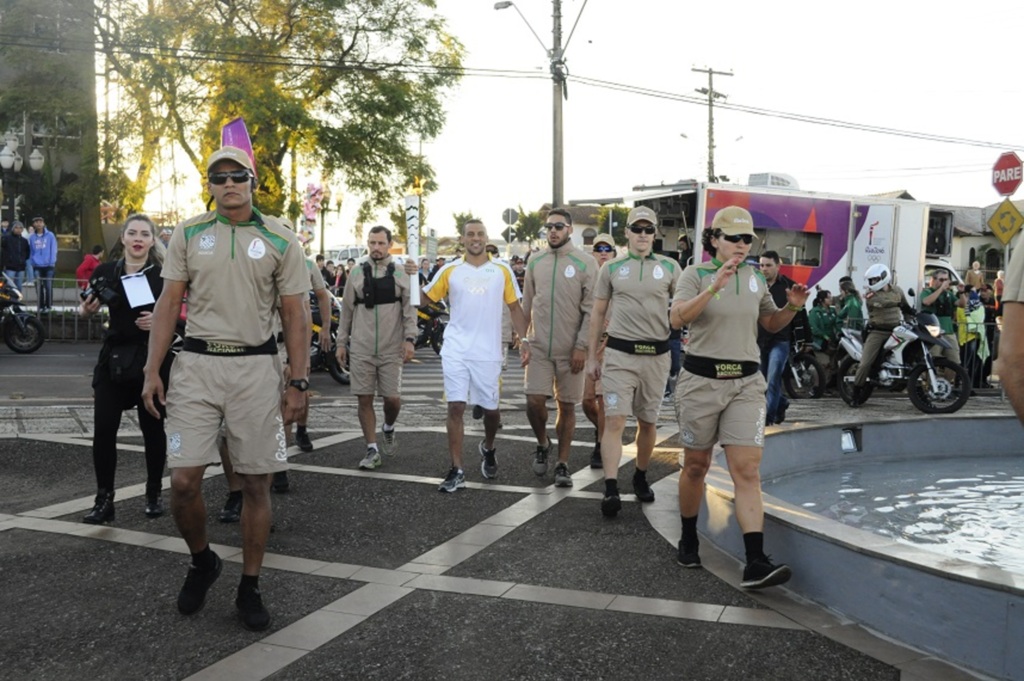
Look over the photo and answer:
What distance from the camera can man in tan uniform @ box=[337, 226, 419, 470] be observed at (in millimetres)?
8562

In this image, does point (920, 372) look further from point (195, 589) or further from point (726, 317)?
point (195, 589)

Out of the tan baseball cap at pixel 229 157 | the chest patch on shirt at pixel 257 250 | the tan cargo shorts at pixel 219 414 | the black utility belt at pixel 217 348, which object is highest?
the tan baseball cap at pixel 229 157

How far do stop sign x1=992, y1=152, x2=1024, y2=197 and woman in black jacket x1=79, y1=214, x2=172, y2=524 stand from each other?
39.8 feet

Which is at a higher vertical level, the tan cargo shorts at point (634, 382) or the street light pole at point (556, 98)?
the street light pole at point (556, 98)

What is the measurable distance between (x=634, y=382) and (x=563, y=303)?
1.30m

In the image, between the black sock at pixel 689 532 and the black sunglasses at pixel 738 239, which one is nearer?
the black sunglasses at pixel 738 239

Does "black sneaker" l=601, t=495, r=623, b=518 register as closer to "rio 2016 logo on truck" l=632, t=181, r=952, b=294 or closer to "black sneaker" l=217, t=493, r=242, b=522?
"black sneaker" l=217, t=493, r=242, b=522

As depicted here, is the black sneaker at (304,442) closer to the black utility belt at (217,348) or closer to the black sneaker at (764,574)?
the black utility belt at (217,348)

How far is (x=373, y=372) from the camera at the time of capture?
8.59 m

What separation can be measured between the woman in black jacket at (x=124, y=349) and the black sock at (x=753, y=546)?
3.48 meters

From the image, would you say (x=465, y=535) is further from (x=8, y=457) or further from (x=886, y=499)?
(x=8, y=457)

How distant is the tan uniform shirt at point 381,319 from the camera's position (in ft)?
28.2

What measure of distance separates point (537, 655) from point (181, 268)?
→ 226cm

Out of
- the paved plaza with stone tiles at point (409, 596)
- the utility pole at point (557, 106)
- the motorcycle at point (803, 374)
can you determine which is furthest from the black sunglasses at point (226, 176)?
the utility pole at point (557, 106)
